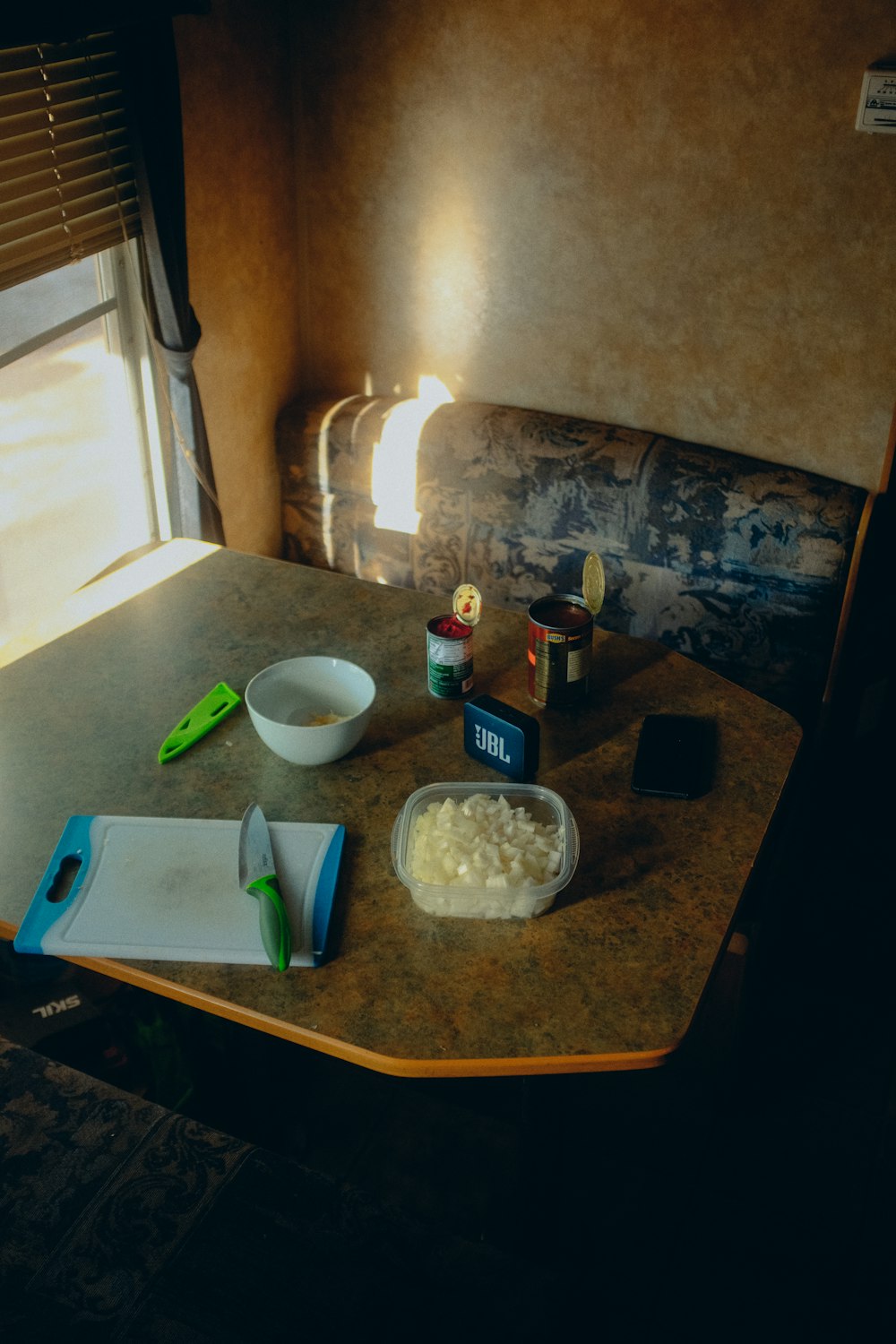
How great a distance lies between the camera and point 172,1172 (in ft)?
4.37

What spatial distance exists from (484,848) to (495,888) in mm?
56

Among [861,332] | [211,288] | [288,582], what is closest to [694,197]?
[861,332]

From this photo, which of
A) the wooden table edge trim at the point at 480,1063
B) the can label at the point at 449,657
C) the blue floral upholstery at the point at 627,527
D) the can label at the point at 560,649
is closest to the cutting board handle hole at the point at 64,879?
the wooden table edge trim at the point at 480,1063

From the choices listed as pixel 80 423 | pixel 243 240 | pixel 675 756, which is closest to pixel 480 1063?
pixel 675 756

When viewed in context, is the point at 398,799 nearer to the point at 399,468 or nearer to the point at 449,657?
the point at 449,657

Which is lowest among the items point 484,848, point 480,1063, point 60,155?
point 480,1063

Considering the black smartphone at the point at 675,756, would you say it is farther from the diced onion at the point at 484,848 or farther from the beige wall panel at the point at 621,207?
the beige wall panel at the point at 621,207

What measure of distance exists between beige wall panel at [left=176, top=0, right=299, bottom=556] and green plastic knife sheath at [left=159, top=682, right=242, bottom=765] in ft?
3.87

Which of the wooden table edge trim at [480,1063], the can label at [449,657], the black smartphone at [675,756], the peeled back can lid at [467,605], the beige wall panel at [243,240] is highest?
the beige wall panel at [243,240]

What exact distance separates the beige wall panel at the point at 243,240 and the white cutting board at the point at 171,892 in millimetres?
1493

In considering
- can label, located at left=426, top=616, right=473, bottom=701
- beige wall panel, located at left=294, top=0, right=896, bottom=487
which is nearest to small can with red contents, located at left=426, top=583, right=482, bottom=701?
can label, located at left=426, top=616, right=473, bottom=701

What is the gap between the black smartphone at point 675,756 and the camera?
4.87 feet

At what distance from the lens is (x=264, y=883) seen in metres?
1.28

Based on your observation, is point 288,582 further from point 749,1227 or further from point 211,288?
point 749,1227
